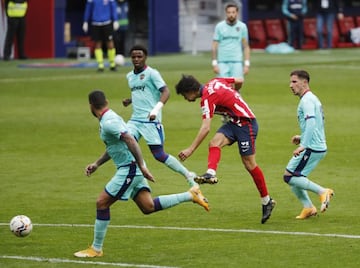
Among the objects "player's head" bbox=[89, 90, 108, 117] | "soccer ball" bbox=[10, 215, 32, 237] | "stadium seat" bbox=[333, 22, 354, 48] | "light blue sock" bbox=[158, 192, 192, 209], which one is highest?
"player's head" bbox=[89, 90, 108, 117]

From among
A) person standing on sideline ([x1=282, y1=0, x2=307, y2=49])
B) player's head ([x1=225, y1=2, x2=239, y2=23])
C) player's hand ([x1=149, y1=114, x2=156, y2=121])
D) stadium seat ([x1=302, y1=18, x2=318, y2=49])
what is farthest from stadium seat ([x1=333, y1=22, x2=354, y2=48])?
player's hand ([x1=149, y1=114, x2=156, y2=121])

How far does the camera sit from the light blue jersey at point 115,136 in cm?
1224

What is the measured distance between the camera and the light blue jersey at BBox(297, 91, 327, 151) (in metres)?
14.0

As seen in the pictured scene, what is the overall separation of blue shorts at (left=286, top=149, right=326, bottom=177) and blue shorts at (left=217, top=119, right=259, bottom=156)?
539mm

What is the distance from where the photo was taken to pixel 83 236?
540 inches

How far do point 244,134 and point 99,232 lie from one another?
2950 mm

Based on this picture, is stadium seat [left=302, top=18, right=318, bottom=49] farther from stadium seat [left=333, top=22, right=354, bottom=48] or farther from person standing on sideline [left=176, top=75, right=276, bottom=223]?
person standing on sideline [left=176, top=75, right=276, bottom=223]

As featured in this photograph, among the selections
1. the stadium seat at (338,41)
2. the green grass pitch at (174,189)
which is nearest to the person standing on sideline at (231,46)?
the green grass pitch at (174,189)

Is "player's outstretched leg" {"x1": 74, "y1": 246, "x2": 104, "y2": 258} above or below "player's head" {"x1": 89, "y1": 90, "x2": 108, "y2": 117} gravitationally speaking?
below

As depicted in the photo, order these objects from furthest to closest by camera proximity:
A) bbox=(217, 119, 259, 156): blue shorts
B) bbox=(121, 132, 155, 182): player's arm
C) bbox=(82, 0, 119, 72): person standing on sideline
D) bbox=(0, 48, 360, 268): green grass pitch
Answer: bbox=(82, 0, 119, 72): person standing on sideline, bbox=(217, 119, 259, 156): blue shorts, bbox=(0, 48, 360, 268): green grass pitch, bbox=(121, 132, 155, 182): player's arm

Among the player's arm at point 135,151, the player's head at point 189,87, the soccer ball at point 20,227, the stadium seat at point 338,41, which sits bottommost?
the stadium seat at point 338,41

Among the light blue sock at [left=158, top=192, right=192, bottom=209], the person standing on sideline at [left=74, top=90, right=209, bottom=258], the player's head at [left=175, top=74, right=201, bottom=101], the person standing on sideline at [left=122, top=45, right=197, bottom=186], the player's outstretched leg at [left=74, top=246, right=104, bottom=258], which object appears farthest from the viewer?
the person standing on sideline at [left=122, top=45, right=197, bottom=186]

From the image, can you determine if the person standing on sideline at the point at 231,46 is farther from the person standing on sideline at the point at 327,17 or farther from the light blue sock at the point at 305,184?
the person standing on sideline at the point at 327,17

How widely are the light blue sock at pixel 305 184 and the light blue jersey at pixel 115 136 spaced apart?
266 cm
